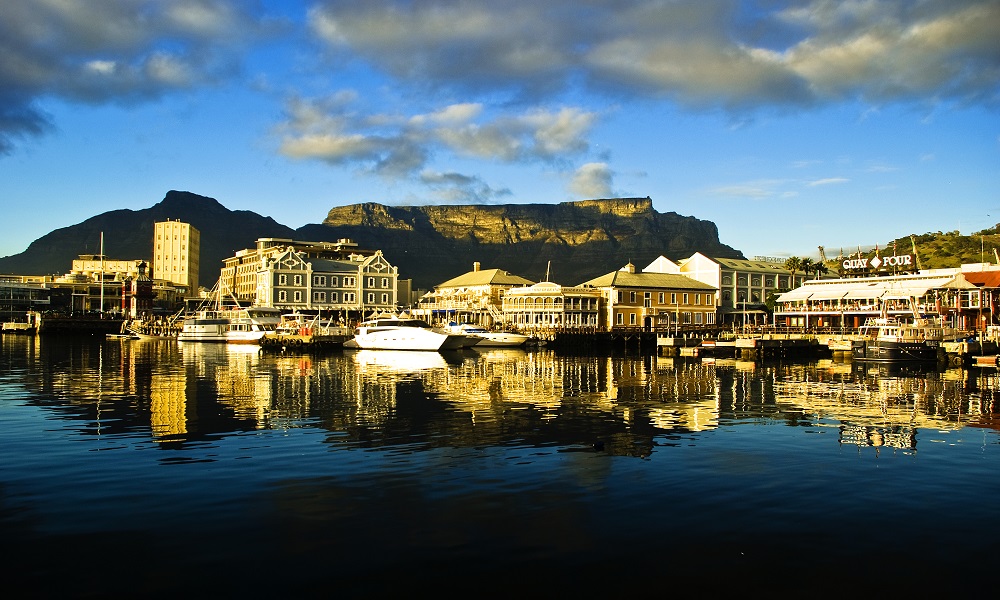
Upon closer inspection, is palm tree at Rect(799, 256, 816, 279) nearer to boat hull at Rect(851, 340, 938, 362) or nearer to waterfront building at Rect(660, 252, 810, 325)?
waterfront building at Rect(660, 252, 810, 325)

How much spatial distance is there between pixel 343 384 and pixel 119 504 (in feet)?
88.3

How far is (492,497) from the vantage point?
618 inches

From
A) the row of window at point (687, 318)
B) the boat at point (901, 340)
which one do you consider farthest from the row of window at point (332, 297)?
the boat at point (901, 340)

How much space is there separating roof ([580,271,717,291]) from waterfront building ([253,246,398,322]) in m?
44.6

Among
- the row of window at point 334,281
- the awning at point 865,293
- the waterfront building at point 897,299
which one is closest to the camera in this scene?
the waterfront building at point 897,299

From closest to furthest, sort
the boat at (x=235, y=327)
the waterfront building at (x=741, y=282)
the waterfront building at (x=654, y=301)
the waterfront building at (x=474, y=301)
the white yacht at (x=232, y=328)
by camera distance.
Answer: the white yacht at (x=232, y=328)
the boat at (x=235, y=327)
the waterfront building at (x=654, y=301)
the waterfront building at (x=741, y=282)
the waterfront building at (x=474, y=301)

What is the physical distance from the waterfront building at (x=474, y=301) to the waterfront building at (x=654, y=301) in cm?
1875

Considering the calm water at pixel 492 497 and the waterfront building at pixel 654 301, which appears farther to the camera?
the waterfront building at pixel 654 301

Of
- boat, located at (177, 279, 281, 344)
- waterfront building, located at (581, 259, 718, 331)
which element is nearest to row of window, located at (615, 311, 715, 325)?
waterfront building, located at (581, 259, 718, 331)

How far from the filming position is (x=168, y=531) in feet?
43.7

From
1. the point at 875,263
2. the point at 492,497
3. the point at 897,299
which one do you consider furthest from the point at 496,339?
the point at 492,497

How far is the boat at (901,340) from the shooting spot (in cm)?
6284

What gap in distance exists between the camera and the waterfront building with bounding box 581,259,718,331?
109750mm

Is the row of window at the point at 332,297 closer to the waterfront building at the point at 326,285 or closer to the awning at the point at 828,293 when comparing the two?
the waterfront building at the point at 326,285
